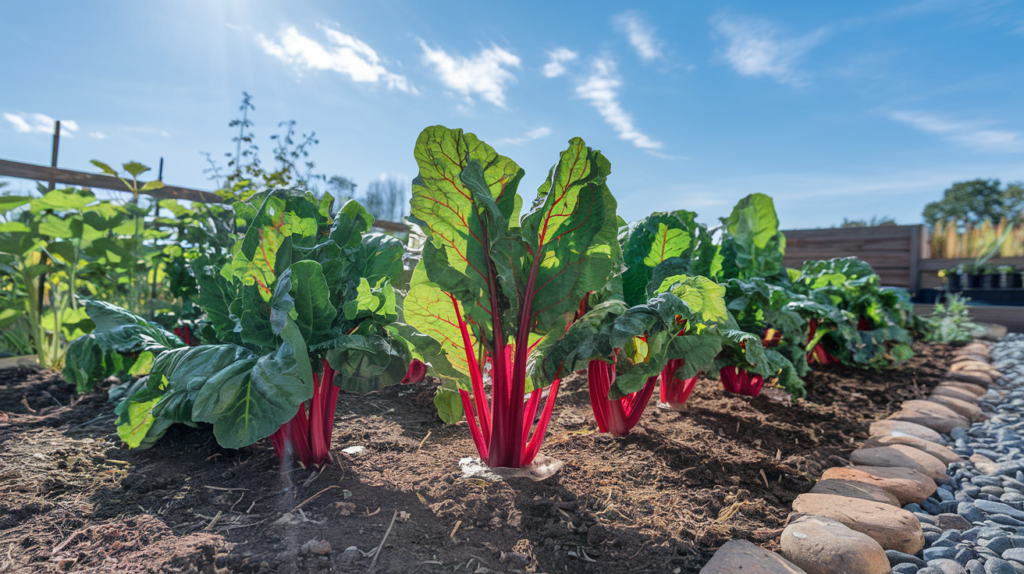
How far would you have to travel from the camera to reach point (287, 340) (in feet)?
3.97

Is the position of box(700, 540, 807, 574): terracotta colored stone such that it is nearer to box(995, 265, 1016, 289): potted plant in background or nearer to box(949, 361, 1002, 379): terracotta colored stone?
box(949, 361, 1002, 379): terracotta colored stone

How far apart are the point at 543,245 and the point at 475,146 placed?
1.03 feet

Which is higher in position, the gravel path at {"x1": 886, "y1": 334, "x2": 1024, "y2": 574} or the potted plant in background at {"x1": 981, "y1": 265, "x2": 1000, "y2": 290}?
the potted plant in background at {"x1": 981, "y1": 265, "x2": 1000, "y2": 290}

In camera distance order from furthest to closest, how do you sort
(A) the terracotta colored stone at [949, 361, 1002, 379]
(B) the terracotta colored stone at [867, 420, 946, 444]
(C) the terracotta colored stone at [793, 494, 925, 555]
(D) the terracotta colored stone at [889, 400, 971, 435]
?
1. (A) the terracotta colored stone at [949, 361, 1002, 379]
2. (D) the terracotta colored stone at [889, 400, 971, 435]
3. (B) the terracotta colored stone at [867, 420, 946, 444]
4. (C) the terracotta colored stone at [793, 494, 925, 555]

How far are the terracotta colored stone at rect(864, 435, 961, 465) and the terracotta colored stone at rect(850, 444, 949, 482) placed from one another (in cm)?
9

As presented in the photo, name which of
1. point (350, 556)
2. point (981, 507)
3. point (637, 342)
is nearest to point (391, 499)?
point (350, 556)

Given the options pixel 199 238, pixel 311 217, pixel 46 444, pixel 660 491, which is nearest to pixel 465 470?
pixel 660 491

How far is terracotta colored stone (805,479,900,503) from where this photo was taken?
5.48ft

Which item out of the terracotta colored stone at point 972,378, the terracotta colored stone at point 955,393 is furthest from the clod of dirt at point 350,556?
the terracotta colored stone at point 972,378

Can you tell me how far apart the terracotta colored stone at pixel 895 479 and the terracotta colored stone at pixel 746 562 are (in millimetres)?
743

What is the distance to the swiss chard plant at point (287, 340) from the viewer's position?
1.19 meters

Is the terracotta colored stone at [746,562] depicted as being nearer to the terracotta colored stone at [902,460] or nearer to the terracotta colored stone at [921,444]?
the terracotta colored stone at [902,460]

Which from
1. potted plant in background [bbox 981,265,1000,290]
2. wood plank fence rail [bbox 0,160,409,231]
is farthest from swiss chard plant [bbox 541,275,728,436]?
potted plant in background [bbox 981,265,1000,290]

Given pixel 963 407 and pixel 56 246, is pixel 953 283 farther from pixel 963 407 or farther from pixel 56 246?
pixel 56 246
